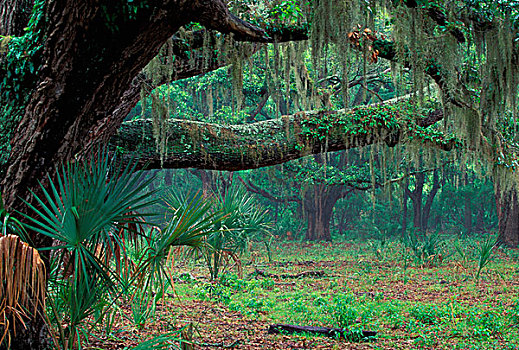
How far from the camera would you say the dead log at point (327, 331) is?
5074 mm

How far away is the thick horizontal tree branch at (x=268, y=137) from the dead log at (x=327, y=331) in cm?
247

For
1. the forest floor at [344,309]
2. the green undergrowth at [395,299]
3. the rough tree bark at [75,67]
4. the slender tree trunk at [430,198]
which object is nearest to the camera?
the rough tree bark at [75,67]

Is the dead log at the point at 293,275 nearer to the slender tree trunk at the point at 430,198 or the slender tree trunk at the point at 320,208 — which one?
the slender tree trunk at the point at 320,208

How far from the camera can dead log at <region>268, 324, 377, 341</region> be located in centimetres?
507

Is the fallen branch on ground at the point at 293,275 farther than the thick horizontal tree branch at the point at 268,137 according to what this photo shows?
Yes

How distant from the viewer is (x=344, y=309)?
5.61 meters

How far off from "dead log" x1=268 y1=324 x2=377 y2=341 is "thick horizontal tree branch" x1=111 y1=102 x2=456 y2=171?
2469 mm

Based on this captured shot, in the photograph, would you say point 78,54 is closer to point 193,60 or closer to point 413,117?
point 193,60

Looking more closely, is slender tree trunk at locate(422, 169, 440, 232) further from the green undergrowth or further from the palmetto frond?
the palmetto frond

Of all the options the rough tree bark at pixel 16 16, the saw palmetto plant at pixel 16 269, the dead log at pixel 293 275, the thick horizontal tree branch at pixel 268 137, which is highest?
the rough tree bark at pixel 16 16

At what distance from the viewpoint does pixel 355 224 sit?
101ft

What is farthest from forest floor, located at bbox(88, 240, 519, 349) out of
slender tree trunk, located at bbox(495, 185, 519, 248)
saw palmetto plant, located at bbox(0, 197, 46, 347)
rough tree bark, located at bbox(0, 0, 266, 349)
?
slender tree trunk, located at bbox(495, 185, 519, 248)

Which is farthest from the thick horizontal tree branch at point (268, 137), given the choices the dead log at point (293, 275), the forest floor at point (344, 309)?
the dead log at point (293, 275)

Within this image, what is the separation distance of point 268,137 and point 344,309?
9.43 ft
